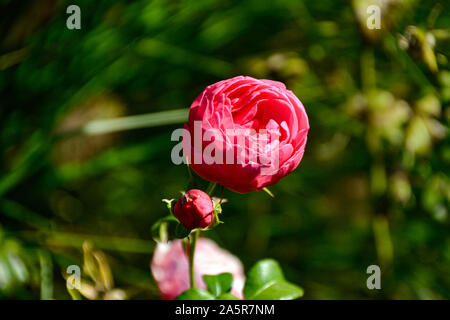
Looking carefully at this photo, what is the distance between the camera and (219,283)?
0.46m

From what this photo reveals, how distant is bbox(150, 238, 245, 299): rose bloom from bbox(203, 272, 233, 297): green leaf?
44 millimetres

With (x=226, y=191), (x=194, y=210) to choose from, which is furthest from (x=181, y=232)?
(x=226, y=191)

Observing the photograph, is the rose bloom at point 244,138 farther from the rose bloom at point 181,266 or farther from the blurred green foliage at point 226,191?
the blurred green foliage at point 226,191

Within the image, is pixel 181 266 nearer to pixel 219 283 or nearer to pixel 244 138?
pixel 219 283

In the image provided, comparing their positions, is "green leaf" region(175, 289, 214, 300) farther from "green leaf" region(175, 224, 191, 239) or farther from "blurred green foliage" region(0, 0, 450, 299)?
"blurred green foliage" region(0, 0, 450, 299)

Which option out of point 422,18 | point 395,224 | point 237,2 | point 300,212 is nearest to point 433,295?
point 395,224

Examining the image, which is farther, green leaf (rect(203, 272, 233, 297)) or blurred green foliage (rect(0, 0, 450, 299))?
blurred green foliage (rect(0, 0, 450, 299))

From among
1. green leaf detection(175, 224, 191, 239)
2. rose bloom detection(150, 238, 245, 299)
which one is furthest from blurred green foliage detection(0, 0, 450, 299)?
green leaf detection(175, 224, 191, 239)

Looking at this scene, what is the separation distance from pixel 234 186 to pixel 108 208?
660mm

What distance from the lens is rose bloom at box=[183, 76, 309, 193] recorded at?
14.7 inches

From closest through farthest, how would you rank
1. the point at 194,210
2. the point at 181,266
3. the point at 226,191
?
the point at 194,210 → the point at 181,266 → the point at 226,191

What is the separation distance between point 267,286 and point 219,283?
0.16 ft

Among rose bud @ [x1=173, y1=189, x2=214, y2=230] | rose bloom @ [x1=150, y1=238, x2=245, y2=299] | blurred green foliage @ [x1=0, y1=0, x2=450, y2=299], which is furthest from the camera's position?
blurred green foliage @ [x1=0, y1=0, x2=450, y2=299]
